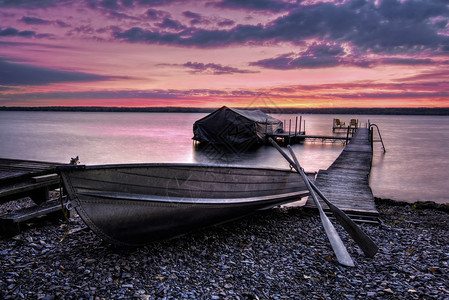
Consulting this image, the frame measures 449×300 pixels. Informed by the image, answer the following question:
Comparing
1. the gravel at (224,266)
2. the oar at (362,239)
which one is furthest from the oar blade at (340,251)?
the oar at (362,239)

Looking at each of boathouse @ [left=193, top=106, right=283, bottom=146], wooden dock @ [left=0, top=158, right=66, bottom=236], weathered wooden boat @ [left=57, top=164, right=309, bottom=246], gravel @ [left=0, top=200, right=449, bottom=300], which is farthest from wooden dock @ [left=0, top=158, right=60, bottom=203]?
boathouse @ [left=193, top=106, right=283, bottom=146]

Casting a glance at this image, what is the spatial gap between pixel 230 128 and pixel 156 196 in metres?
20.7

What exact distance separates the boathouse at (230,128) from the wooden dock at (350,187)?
40.9 ft

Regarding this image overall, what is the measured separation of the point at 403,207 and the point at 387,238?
3.66m

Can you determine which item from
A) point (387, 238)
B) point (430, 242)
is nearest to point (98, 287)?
point (387, 238)

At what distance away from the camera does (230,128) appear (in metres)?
25.6

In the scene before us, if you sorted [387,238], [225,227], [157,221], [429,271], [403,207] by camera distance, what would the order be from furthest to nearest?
[403,207] → [225,227] → [387,238] → [157,221] → [429,271]

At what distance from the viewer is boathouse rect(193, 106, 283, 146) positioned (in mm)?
25438

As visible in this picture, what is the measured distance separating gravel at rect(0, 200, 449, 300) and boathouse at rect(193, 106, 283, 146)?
18.9m

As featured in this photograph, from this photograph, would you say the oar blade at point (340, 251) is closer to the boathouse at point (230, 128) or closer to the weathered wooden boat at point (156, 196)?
the weathered wooden boat at point (156, 196)

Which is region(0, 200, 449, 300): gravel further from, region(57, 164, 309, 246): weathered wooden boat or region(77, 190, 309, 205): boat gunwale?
region(77, 190, 309, 205): boat gunwale

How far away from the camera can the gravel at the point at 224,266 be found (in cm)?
405

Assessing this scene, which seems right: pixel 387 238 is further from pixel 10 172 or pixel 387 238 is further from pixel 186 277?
pixel 10 172

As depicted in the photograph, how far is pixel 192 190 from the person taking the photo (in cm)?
555
